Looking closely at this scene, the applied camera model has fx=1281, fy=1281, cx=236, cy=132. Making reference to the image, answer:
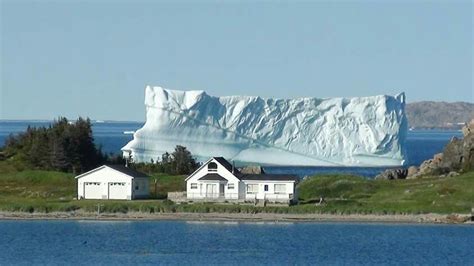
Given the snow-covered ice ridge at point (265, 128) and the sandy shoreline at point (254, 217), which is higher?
the snow-covered ice ridge at point (265, 128)

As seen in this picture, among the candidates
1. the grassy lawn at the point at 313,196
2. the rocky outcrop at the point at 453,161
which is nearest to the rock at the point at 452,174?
the rocky outcrop at the point at 453,161

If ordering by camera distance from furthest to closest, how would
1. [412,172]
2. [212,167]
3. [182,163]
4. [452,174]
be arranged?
[182,163] → [412,172] → [452,174] → [212,167]

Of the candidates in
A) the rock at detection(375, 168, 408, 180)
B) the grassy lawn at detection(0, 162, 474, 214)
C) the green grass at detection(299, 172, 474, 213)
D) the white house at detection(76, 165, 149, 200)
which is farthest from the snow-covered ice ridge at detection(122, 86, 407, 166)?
the white house at detection(76, 165, 149, 200)

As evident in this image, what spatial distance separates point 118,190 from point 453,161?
20.2 m

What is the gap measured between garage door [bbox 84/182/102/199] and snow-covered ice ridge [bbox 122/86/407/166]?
75.9ft

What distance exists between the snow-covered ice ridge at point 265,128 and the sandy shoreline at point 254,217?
28.1 m

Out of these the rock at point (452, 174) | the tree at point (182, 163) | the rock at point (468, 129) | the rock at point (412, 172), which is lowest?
the rock at point (452, 174)

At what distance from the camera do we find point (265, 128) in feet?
282

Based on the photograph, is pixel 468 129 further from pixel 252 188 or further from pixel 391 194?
pixel 252 188

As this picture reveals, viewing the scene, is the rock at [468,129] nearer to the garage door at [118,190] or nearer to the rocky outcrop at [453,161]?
the rocky outcrop at [453,161]

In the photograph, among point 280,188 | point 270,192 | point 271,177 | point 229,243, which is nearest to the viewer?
point 229,243

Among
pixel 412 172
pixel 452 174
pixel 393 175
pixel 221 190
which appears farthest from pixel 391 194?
pixel 412 172

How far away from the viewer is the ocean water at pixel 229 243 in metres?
43.1

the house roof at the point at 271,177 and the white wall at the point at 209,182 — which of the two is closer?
the house roof at the point at 271,177
